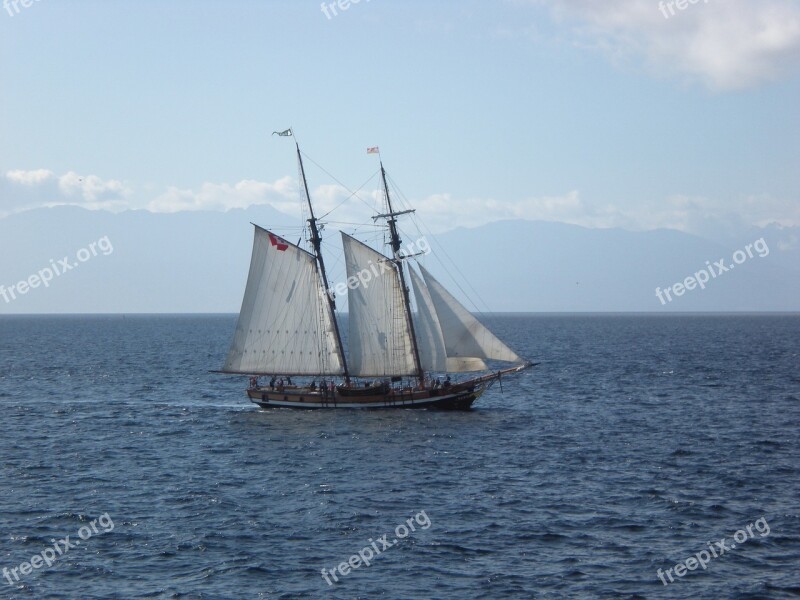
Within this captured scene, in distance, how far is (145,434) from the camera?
6769 centimetres

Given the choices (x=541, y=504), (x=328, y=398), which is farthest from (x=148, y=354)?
(x=541, y=504)

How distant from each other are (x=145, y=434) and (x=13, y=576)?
32367mm

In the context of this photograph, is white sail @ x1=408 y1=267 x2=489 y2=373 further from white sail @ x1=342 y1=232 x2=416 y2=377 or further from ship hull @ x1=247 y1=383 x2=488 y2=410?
ship hull @ x1=247 y1=383 x2=488 y2=410

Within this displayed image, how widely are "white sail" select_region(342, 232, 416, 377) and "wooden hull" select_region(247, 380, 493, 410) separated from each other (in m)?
2.21

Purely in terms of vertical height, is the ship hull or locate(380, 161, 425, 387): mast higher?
locate(380, 161, 425, 387): mast

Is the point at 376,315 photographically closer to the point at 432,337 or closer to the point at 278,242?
the point at 432,337

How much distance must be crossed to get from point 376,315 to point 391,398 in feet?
23.3

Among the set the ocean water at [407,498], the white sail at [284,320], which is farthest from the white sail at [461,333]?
the white sail at [284,320]

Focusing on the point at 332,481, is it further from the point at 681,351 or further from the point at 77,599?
the point at 681,351

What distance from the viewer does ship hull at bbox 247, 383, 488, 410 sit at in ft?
246

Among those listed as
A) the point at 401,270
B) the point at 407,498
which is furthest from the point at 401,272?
the point at 407,498

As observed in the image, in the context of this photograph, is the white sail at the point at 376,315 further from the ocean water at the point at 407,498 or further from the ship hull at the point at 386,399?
the ocean water at the point at 407,498

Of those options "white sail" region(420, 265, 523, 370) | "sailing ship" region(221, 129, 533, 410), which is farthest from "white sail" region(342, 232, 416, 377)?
"white sail" region(420, 265, 523, 370)

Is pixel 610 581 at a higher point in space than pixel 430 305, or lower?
lower
